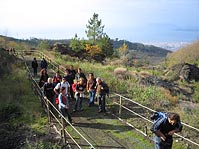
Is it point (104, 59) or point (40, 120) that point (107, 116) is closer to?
point (40, 120)

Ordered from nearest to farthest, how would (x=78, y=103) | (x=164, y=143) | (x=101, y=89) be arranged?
(x=164, y=143), (x=101, y=89), (x=78, y=103)

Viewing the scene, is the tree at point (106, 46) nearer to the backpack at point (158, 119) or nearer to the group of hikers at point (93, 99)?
the group of hikers at point (93, 99)

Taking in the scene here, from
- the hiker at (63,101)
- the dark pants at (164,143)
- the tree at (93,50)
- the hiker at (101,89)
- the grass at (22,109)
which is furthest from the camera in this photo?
the tree at (93,50)

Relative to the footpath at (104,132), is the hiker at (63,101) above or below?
above

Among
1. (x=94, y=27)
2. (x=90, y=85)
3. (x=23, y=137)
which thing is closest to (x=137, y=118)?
(x=90, y=85)

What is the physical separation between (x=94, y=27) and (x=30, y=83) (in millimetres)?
45406

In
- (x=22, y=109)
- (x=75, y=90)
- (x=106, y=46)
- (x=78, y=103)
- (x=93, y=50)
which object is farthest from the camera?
(x=106, y=46)

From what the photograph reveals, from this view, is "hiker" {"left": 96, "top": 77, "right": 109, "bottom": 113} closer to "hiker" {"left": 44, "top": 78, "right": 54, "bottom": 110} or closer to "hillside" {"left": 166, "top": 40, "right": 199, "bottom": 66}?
"hiker" {"left": 44, "top": 78, "right": 54, "bottom": 110}

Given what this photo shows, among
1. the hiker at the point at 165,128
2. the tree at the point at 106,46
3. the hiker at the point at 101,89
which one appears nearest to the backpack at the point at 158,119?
the hiker at the point at 165,128

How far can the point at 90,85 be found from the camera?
15180 millimetres

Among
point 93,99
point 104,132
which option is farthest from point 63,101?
point 93,99

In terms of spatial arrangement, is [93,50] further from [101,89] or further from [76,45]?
[101,89]

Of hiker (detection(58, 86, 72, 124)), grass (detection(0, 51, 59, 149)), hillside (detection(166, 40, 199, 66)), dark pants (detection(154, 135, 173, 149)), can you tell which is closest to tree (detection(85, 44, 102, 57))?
grass (detection(0, 51, 59, 149))

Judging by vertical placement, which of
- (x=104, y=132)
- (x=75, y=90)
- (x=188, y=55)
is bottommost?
(x=188, y=55)
